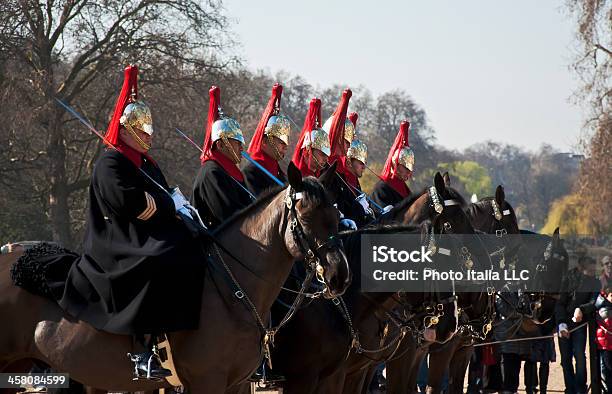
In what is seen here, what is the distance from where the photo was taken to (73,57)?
29172 millimetres

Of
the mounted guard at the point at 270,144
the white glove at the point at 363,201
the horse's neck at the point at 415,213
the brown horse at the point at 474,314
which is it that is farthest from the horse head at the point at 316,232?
the brown horse at the point at 474,314

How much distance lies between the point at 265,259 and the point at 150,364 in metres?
1.16

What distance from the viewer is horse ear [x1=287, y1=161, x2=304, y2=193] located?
7.99 m

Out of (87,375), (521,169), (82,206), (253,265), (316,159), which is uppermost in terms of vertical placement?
(521,169)

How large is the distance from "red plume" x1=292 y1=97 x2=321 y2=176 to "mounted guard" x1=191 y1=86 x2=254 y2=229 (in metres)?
1.42

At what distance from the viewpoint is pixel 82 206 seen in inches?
1228

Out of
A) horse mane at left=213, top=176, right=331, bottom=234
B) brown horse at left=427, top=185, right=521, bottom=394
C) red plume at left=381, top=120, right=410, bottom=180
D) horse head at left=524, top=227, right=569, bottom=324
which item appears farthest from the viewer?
horse head at left=524, top=227, right=569, bottom=324

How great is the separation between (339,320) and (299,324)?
0.47 metres

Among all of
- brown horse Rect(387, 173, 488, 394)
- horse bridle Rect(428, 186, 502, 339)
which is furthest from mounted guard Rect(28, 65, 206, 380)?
brown horse Rect(387, 173, 488, 394)

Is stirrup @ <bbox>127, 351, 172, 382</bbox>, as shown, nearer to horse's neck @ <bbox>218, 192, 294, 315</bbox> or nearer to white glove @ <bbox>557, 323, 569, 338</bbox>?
horse's neck @ <bbox>218, 192, 294, 315</bbox>

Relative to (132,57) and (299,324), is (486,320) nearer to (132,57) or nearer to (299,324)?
(299,324)

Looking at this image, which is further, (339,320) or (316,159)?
(316,159)

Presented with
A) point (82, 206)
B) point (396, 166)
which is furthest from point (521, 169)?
point (396, 166)
